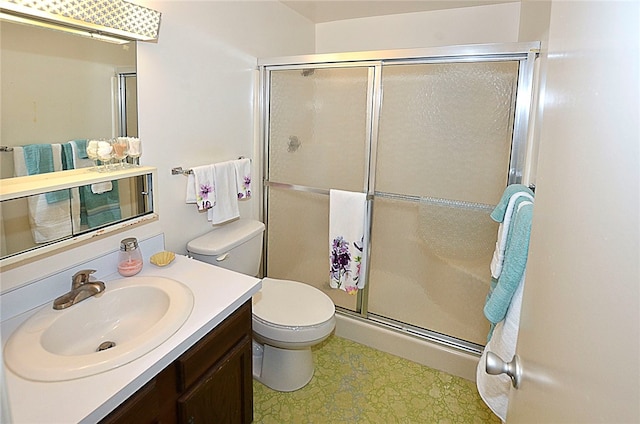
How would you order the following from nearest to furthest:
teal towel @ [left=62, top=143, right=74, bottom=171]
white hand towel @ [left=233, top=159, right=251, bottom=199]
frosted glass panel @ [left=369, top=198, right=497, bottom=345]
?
teal towel @ [left=62, top=143, right=74, bottom=171], frosted glass panel @ [left=369, top=198, right=497, bottom=345], white hand towel @ [left=233, top=159, right=251, bottom=199]

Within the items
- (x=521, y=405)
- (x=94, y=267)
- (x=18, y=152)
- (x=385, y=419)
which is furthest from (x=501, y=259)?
(x=18, y=152)

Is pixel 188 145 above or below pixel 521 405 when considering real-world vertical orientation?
above

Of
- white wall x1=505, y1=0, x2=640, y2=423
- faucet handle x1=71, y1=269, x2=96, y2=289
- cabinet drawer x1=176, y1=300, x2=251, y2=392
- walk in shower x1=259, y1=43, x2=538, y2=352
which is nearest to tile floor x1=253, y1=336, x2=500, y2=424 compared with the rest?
walk in shower x1=259, y1=43, x2=538, y2=352

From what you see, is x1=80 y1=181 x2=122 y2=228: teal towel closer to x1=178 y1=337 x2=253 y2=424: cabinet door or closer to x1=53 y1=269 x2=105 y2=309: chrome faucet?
x1=53 y1=269 x2=105 y2=309: chrome faucet

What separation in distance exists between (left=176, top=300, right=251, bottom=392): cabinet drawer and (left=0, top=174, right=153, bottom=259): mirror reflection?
60cm

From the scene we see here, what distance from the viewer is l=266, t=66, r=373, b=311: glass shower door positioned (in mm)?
2244

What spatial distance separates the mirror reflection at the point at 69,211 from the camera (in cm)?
119

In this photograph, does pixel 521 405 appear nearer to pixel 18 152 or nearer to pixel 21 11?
pixel 18 152

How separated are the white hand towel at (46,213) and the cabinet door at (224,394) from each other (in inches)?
27.3

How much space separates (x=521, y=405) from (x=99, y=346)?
126 cm

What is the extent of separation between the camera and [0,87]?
1154 mm

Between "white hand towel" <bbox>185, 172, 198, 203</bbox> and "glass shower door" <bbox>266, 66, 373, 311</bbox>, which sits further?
"glass shower door" <bbox>266, 66, 373, 311</bbox>

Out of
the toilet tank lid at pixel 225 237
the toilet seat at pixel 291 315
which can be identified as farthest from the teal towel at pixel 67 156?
the toilet seat at pixel 291 315

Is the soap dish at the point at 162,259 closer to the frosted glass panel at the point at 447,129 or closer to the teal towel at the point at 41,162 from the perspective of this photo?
the teal towel at the point at 41,162
